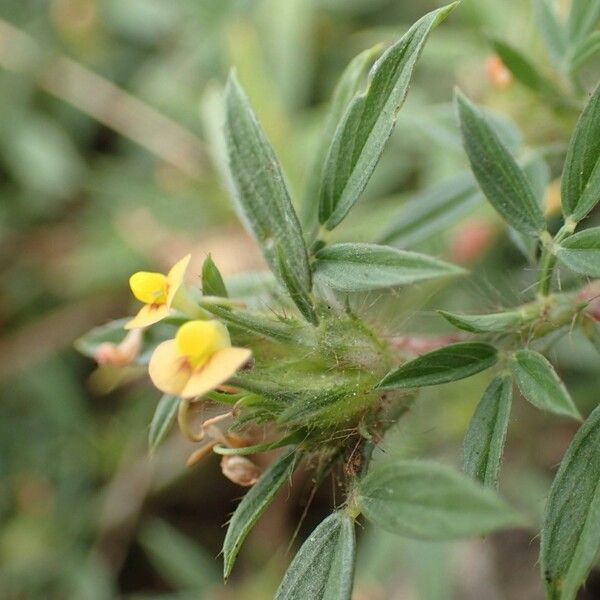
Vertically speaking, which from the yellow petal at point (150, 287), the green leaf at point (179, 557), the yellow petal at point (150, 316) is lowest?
the green leaf at point (179, 557)

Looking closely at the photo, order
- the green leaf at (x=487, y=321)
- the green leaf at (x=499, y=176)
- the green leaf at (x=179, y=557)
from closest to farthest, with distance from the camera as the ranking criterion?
the green leaf at (x=487, y=321)
the green leaf at (x=499, y=176)
the green leaf at (x=179, y=557)

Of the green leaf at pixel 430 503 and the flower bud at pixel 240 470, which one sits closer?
the green leaf at pixel 430 503

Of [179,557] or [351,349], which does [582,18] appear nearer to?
[351,349]

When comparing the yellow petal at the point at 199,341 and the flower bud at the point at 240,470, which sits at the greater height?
the yellow petal at the point at 199,341

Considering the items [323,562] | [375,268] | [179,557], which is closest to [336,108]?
[375,268]

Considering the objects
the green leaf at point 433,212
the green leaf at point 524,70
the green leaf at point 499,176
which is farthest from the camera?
the green leaf at point 433,212

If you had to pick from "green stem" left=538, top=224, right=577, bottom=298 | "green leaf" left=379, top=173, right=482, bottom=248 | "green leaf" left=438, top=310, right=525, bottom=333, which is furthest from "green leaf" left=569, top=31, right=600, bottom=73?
"green leaf" left=438, top=310, right=525, bottom=333

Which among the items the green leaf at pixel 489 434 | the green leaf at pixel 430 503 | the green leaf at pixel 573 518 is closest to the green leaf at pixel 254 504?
the green leaf at pixel 430 503

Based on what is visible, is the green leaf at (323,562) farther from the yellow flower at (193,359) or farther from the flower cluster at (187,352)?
the yellow flower at (193,359)
